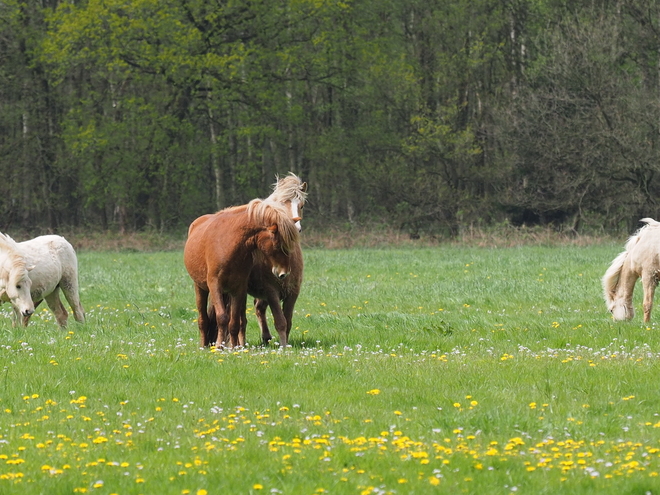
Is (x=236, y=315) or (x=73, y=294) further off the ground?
(x=236, y=315)

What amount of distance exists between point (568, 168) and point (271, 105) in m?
15.7

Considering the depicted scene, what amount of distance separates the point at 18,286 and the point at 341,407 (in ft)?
24.2

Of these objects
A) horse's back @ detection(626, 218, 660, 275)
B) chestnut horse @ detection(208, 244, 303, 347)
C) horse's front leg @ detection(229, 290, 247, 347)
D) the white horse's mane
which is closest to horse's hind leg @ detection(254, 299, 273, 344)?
chestnut horse @ detection(208, 244, 303, 347)

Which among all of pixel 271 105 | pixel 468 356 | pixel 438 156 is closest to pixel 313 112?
pixel 271 105

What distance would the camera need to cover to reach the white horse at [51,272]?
13930 millimetres

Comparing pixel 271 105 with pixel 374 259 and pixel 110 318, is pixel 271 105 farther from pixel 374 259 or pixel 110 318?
pixel 110 318

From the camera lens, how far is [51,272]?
14.1 meters

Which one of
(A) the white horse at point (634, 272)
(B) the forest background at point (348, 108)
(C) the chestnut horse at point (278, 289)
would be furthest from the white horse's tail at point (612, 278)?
(B) the forest background at point (348, 108)

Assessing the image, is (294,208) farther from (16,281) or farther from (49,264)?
(49,264)

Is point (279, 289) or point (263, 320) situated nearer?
point (279, 289)

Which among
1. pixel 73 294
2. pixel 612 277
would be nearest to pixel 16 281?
pixel 73 294

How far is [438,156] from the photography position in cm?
4616

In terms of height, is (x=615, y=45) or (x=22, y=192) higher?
(x=615, y=45)

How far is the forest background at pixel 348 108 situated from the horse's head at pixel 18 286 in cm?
3193
